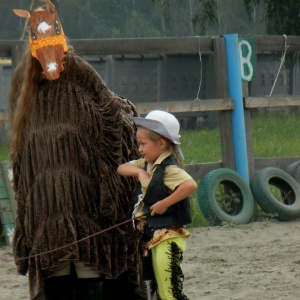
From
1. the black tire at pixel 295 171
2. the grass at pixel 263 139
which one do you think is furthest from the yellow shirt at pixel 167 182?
the grass at pixel 263 139

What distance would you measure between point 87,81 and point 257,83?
531 inches

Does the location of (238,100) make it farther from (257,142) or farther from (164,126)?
(164,126)

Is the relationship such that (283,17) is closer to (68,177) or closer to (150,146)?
(150,146)

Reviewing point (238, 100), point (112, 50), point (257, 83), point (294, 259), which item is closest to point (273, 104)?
point (238, 100)

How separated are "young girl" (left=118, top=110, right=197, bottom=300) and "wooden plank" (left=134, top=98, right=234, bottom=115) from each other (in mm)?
3999

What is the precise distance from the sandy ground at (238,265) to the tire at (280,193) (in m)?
0.24

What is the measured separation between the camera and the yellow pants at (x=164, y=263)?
13.2 feet

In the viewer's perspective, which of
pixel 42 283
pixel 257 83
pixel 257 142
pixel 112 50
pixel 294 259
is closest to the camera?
pixel 42 283

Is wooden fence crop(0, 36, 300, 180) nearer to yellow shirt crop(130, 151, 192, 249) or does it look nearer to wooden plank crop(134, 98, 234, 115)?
wooden plank crop(134, 98, 234, 115)

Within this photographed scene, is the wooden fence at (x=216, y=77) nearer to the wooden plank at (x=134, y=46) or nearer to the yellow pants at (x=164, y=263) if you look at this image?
the wooden plank at (x=134, y=46)

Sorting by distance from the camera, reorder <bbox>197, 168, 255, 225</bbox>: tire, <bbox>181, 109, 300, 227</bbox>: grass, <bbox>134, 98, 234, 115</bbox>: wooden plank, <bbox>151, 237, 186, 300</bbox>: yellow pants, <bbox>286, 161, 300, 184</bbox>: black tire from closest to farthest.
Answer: <bbox>151, 237, 186, 300</bbox>: yellow pants < <bbox>134, 98, 234, 115</bbox>: wooden plank < <bbox>197, 168, 255, 225</bbox>: tire < <bbox>286, 161, 300, 184</bbox>: black tire < <bbox>181, 109, 300, 227</bbox>: grass

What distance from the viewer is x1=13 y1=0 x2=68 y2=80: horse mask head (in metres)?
3.92

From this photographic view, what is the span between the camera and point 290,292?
5.71 meters

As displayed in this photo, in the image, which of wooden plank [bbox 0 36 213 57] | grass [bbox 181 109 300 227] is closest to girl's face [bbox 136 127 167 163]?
wooden plank [bbox 0 36 213 57]
